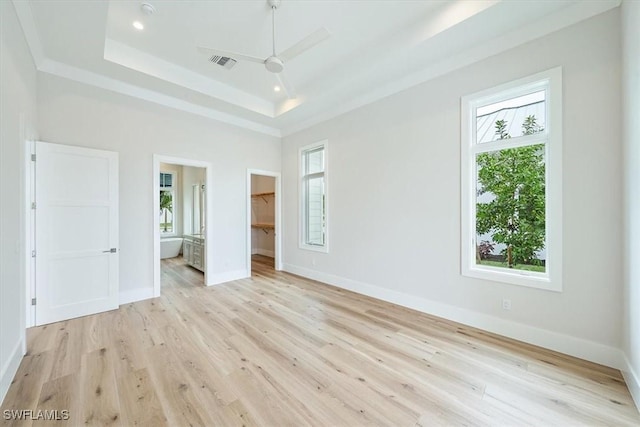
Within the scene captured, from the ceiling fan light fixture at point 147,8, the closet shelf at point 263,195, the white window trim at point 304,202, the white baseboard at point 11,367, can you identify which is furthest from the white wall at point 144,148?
the closet shelf at point 263,195

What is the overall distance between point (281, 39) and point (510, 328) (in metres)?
4.39

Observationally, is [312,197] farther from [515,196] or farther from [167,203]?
[167,203]

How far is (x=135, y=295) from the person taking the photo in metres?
3.98

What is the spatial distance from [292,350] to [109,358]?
172 centimetres

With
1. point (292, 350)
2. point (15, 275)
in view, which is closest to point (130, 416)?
point (292, 350)

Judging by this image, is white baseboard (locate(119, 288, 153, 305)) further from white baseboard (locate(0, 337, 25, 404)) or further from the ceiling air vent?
the ceiling air vent

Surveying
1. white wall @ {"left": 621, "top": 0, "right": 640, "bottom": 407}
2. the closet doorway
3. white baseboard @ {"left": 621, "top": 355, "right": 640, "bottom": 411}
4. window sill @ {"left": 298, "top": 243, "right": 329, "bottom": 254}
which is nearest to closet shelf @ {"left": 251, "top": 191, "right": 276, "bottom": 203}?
the closet doorway

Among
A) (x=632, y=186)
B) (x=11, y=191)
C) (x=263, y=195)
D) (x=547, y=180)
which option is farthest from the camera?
(x=263, y=195)

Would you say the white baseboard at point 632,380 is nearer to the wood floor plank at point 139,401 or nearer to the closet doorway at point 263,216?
the wood floor plank at point 139,401

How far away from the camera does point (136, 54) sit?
11.6 feet

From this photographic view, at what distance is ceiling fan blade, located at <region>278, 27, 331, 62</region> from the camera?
7.92 ft

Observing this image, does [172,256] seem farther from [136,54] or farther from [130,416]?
[130,416]

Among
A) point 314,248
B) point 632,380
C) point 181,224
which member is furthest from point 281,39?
point 181,224

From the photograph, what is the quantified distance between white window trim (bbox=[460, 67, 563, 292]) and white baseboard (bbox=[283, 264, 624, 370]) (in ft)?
1.52
